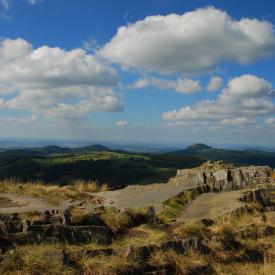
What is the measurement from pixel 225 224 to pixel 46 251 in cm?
989

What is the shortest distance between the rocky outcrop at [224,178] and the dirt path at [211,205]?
1.82 meters

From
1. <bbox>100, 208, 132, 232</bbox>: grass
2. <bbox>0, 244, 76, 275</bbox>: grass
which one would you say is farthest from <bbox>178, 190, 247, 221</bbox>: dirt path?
<bbox>0, 244, 76, 275</bbox>: grass

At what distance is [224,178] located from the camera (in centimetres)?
3481

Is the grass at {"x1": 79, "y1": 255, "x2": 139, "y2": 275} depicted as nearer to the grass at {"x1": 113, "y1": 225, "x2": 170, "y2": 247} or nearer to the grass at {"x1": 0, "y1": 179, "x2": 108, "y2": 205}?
the grass at {"x1": 113, "y1": 225, "x2": 170, "y2": 247}

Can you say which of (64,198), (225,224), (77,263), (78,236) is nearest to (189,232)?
(225,224)

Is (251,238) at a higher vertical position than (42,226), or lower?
lower

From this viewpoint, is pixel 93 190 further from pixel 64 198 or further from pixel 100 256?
pixel 100 256

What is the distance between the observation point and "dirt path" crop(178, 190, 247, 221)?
24281 millimetres

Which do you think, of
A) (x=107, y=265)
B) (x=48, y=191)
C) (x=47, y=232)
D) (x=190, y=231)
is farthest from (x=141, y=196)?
(x=107, y=265)

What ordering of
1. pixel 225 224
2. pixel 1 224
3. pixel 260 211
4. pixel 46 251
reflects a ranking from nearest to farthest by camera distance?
pixel 46 251
pixel 1 224
pixel 225 224
pixel 260 211

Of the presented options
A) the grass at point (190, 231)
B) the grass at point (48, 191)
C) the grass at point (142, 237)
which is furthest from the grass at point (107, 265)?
the grass at point (48, 191)

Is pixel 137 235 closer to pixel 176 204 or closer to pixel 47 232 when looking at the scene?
pixel 47 232

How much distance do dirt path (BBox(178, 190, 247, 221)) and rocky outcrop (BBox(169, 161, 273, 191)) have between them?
182 cm

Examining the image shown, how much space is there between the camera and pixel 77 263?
45.8 feet
